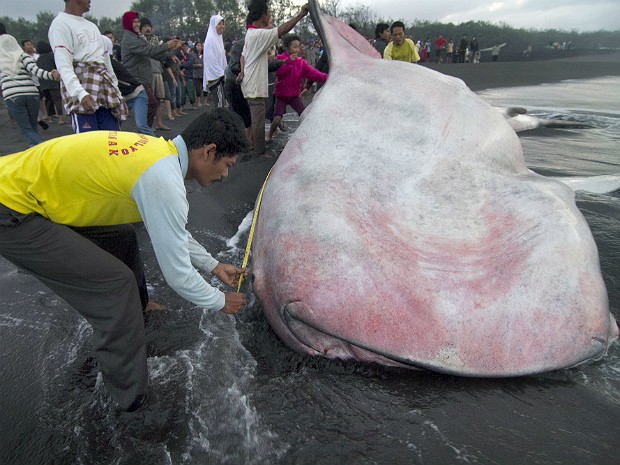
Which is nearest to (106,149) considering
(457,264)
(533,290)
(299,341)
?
(299,341)

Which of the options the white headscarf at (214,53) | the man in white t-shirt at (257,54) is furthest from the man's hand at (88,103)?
the white headscarf at (214,53)

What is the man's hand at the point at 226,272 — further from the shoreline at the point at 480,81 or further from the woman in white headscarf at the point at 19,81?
the shoreline at the point at 480,81

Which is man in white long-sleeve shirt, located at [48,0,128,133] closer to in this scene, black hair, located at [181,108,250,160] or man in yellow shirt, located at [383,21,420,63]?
black hair, located at [181,108,250,160]

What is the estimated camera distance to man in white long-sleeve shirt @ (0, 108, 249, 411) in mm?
2014

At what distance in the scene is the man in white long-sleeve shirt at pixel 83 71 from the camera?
3.98m

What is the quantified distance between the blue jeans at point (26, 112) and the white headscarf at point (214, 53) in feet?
9.46

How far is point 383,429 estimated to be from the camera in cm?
204

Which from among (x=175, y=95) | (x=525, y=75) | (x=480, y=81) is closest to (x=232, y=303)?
(x=175, y=95)

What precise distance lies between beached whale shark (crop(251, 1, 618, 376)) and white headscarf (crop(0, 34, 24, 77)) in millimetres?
5633

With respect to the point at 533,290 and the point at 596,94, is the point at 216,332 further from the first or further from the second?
the point at 596,94

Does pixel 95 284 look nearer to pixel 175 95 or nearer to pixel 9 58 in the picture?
pixel 9 58

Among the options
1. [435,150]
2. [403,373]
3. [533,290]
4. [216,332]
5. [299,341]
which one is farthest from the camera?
[216,332]

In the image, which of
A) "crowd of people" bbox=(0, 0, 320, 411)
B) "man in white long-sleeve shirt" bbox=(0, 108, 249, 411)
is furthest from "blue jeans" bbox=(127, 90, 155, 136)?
"man in white long-sleeve shirt" bbox=(0, 108, 249, 411)

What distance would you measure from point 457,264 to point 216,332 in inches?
58.9
